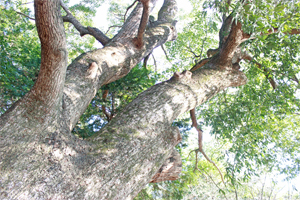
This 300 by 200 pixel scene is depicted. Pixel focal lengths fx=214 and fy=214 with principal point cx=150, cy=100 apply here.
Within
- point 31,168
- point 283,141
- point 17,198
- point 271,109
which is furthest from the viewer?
point 283,141

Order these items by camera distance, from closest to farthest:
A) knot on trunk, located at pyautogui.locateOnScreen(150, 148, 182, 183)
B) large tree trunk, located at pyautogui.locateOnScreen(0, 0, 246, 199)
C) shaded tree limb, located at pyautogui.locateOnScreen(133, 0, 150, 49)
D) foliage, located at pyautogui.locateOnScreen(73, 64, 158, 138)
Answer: large tree trunk, located at pyautogui.locateOnScreen(0, 0, 246, 199), shaded tree limb, located at pyautogui.locateOnScreen(133, 0, 150, 49), knot on trunk, located at pyautogui.locateOnScreen(150, 148, 182, 183), foliage, located at pyautogui.locateOnScreen(73, 64, 158, 138)

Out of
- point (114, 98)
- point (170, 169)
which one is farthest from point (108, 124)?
point (114, 98)

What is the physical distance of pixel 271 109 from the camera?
5.53m

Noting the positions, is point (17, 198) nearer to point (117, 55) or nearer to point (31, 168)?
point (31, 168)

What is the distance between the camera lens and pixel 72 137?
2.39 metres

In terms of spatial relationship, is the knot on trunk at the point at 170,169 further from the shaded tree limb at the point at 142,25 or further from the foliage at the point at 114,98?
the foliage at the point at 114,98

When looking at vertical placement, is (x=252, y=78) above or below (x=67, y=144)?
above

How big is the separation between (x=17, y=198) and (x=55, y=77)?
1.05m

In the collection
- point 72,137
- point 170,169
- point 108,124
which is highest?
point 108,124

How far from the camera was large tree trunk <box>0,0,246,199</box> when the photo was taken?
1855mm

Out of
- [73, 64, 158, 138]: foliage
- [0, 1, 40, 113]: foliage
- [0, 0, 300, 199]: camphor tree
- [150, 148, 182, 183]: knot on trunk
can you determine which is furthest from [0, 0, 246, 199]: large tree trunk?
[73, 64, 158, 138]: foliage

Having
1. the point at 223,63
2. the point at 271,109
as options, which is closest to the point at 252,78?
the point at 271,109

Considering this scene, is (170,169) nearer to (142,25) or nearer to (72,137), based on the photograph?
(72,137)

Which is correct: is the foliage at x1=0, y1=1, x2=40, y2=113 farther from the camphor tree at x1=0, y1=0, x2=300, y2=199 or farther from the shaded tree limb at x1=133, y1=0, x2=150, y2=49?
the shaded tree limb at x1=133, y1=0, x2=150, y2=49
